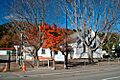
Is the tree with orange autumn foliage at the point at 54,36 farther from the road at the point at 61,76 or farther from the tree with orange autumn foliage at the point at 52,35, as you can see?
the road at the point at 61,76

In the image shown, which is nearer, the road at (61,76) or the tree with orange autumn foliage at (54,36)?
the road at (61,76)

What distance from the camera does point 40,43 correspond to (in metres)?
35.4

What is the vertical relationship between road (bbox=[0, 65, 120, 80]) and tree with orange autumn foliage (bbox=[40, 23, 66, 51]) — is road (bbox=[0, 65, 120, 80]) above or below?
below

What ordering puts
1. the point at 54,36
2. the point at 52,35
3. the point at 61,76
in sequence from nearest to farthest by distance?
the point at 61,76 < the point at 52,35 < the point at 54,36

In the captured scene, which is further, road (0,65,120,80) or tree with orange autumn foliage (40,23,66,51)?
tree with orange autumn foliage (40,23,66,51)

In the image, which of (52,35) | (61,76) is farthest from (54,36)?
(61,76)

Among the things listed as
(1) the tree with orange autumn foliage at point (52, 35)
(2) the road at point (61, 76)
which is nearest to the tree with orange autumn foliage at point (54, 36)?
(1) the tree with orange autumn foliage at point (52, 35)

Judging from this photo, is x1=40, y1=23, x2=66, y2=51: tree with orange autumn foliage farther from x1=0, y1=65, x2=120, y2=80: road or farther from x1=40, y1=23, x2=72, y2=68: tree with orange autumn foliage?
x1=0, y1=65, x2=120, y2=80: road

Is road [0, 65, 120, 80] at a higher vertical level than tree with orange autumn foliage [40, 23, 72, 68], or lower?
lower

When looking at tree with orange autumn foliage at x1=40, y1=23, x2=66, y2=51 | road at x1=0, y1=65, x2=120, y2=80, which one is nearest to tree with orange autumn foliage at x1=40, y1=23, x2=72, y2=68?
tree with orange autumn foliage at x1=40, y1=23, x2=66, y2=51

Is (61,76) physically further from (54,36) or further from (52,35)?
(54,36)

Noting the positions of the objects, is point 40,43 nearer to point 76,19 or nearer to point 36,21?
point 36,21

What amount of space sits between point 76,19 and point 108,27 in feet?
18.5

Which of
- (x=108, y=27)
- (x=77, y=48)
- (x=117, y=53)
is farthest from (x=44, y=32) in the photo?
(x=117, y=53)
